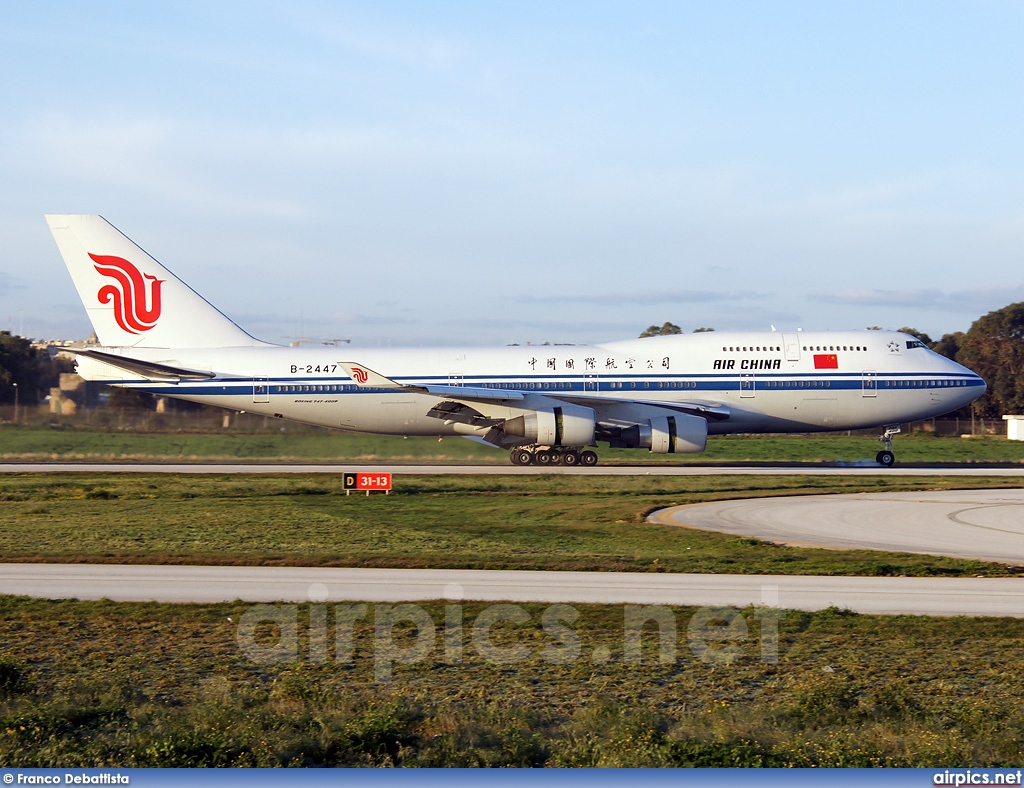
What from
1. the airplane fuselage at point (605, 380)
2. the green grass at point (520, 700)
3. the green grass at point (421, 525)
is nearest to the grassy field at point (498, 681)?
the green grass at point (520, 700)

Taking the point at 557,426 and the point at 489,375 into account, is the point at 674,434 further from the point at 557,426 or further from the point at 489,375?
the point at 489,375

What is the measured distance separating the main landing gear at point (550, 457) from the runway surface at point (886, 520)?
1411cm

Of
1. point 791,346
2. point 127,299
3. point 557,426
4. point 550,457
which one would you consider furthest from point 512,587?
point 127,299

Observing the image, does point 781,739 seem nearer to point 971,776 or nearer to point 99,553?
point 971,776

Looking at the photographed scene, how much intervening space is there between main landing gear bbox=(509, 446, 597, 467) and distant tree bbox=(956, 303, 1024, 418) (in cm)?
5616

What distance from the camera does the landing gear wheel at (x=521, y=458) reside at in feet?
143

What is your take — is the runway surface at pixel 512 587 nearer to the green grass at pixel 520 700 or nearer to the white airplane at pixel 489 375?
the green grass at pixel 520 700

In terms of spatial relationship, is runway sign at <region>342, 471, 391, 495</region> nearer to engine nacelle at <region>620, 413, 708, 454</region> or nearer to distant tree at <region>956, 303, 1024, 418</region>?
engine nacelle at <region>620, 413, 708, 454</region>

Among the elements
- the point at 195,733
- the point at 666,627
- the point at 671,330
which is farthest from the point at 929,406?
the point at 671,330

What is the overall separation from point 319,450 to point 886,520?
89.7 ft

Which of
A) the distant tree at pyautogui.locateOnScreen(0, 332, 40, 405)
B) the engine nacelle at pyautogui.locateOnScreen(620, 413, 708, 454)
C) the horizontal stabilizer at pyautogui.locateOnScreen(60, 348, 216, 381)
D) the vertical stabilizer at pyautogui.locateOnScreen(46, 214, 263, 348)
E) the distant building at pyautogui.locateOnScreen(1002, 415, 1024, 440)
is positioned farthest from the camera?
the distant tree at pyautogui.locateOnScreen(0, 332, 40, 405)

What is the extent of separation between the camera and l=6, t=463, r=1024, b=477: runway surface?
39469 millimetres

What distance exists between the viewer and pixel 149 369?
138 feet

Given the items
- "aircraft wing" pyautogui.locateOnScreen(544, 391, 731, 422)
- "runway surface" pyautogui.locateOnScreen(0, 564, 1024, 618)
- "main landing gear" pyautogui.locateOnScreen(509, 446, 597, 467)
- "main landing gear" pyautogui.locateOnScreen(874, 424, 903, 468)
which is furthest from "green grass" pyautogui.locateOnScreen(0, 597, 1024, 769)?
"main landing gear" pyautogui.locateOnScreen(874, 424, 903, 468)
